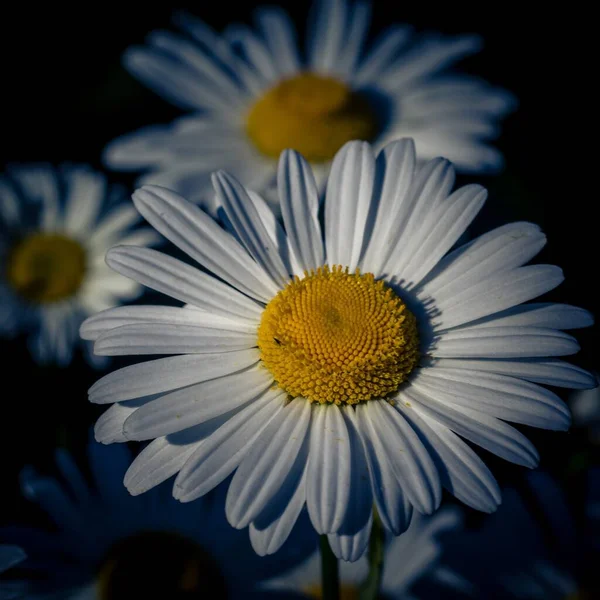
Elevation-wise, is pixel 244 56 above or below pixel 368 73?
below

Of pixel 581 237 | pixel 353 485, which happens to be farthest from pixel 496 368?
pixel 581 237

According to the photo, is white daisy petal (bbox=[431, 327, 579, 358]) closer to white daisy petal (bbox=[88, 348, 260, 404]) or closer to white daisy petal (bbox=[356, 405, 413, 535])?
white daisy petal (bbox=[356, 405, 413, 535])

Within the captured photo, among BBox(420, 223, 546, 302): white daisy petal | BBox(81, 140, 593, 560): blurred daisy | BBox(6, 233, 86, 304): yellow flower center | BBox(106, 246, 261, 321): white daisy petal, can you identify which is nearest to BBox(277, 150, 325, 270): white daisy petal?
BBox(81, 140, 593, 560): blurred daisy

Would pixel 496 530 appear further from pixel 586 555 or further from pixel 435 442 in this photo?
pixel 435 442

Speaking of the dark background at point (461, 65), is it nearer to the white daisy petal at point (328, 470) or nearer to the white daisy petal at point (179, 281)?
the white daisy petal at point (179, 281)

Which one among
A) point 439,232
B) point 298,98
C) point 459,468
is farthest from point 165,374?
point 298,98
